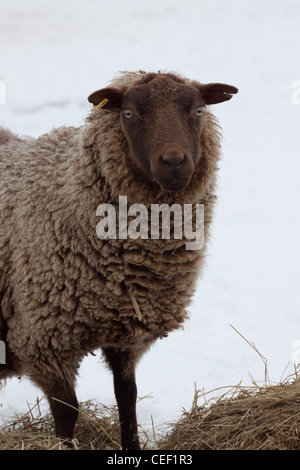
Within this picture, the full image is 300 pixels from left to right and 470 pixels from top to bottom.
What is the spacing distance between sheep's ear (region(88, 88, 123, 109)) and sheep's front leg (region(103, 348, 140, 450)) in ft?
4.59

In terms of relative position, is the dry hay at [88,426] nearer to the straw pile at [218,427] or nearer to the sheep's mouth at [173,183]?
the straw pile at [218,427]

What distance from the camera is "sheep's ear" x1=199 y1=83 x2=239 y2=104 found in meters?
3.45

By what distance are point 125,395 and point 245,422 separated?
78 centimetres

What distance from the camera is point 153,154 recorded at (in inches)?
120

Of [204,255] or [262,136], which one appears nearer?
[204,255]

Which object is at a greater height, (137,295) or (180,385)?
(137,295)

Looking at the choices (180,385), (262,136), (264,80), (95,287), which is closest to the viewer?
(95,287)

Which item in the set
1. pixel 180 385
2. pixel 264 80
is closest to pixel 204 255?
pixel 180 385

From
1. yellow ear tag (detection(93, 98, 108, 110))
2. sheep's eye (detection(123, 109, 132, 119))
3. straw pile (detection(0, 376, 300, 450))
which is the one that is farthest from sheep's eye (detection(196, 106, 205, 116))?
straw pile (detection(0, 376, 300, 450))

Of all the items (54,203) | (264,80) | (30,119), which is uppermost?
(264,80)

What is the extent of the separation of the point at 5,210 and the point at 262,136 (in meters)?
6.27

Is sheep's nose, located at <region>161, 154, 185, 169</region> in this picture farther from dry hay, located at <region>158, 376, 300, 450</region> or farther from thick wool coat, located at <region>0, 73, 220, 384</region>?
dry hay, located at <region>158, 376, 300, 450</region>

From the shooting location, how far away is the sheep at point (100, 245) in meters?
3.26
